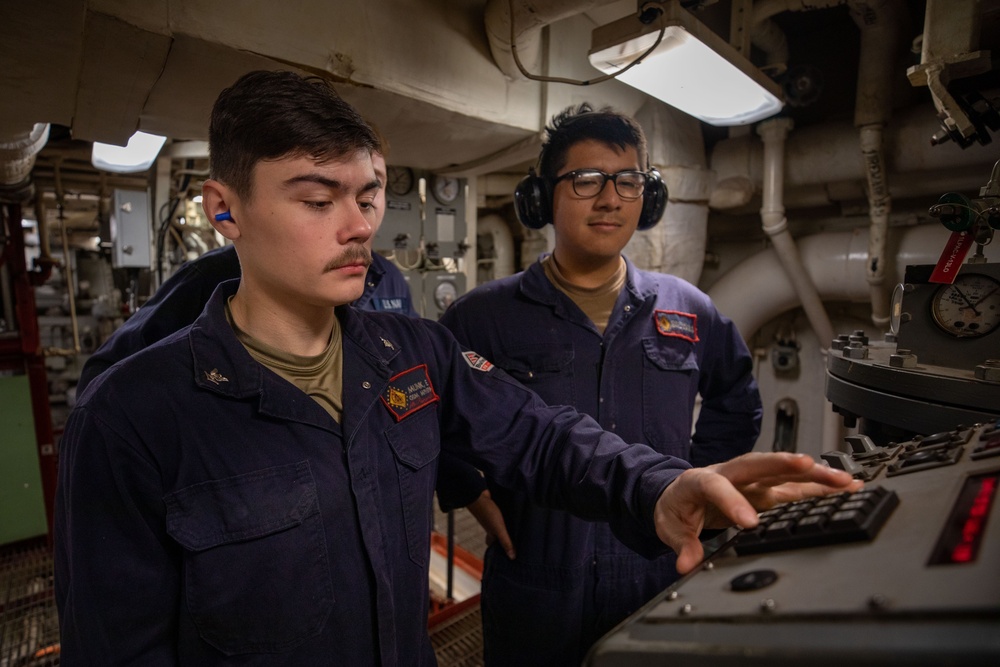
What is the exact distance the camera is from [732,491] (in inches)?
29.1

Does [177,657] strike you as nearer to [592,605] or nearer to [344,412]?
[344,412]

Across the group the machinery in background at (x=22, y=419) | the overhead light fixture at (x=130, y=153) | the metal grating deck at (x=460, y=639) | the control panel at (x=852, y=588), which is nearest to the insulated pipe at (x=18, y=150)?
the overhead light fixture at (x=130, y=153)

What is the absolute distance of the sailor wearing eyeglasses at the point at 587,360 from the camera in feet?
4.78

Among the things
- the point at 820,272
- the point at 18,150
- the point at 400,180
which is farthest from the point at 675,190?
the point at 18,150

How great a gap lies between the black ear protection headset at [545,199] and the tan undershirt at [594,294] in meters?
0.18

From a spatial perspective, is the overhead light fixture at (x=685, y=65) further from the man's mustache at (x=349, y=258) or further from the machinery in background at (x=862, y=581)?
the machinery in background at (x=862, y=581)

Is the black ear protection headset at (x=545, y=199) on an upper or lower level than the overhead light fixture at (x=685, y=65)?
lower

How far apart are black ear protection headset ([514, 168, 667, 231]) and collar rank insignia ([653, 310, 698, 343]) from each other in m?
0.32

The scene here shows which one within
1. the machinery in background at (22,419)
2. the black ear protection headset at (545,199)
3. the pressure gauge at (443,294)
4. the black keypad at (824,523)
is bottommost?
the machinery in background at (22,419)

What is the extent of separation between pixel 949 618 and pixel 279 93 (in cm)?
108

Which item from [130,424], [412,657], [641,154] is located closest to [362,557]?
[412,657]

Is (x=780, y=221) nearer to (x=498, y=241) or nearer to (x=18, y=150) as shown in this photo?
(x=498, y=241)

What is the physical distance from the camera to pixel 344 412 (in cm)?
98

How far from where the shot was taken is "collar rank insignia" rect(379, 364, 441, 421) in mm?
1058
